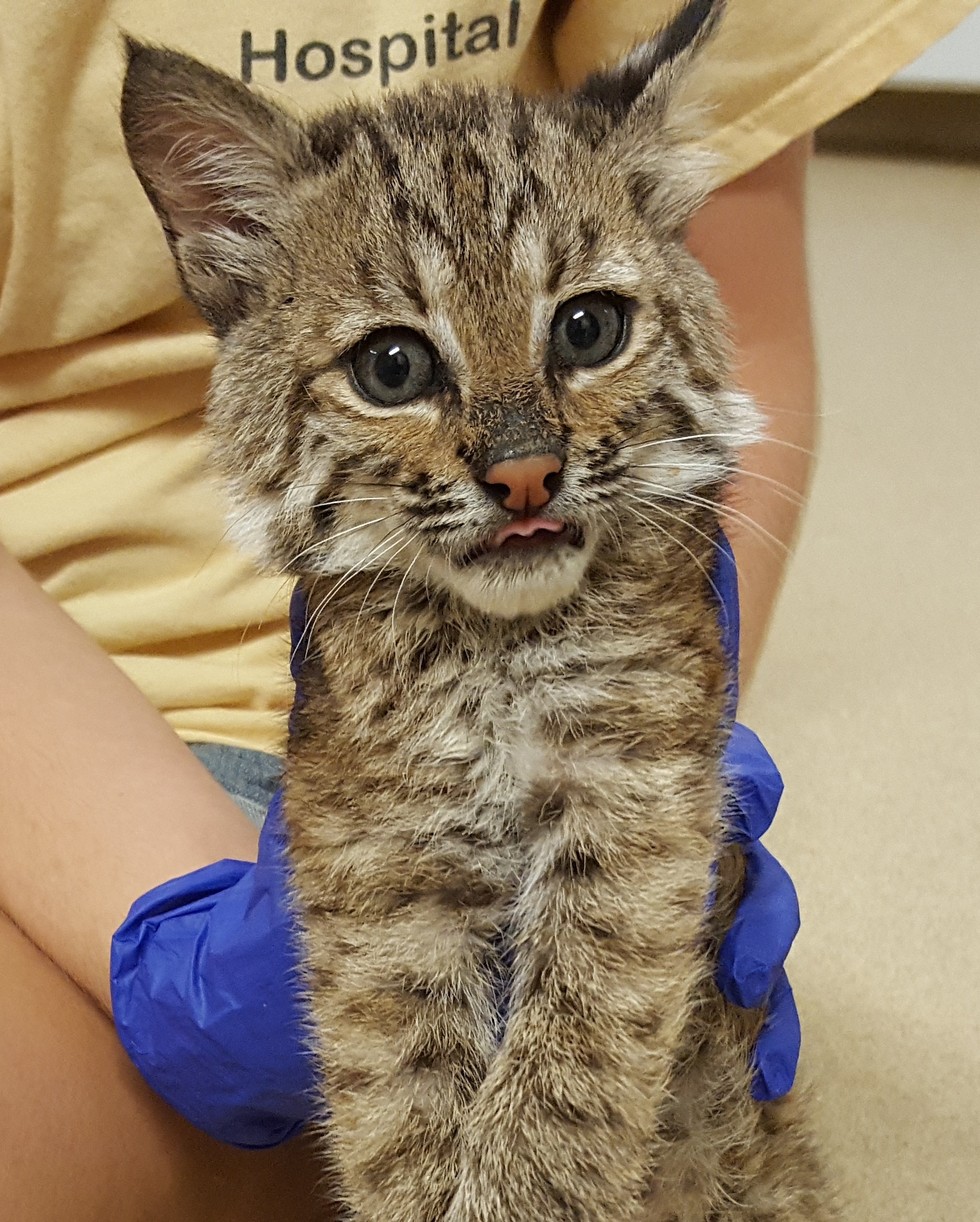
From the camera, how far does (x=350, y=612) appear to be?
1022mm

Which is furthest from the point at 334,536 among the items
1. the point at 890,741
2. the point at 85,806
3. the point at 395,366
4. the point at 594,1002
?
the point at 890,741

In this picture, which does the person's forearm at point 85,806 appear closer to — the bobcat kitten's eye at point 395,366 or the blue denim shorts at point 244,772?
the blue denim shorts at point 244,772

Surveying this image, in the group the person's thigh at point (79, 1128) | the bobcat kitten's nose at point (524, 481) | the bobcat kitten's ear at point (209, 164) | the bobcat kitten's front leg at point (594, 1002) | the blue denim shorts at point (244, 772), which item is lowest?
the person's thigh at point (79, 1128)

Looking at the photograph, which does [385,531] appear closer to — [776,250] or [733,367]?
[733,367]

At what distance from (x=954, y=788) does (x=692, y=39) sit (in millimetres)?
1712

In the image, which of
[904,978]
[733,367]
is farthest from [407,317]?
[904,978]

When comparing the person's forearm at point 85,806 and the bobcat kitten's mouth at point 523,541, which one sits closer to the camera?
the bobcat kitten's mouth at point 523,541

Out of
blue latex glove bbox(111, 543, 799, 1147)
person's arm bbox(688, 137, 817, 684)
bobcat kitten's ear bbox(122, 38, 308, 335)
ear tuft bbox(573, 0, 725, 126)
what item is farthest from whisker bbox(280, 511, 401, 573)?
person's arm bbox(688, 137, 817, 684)

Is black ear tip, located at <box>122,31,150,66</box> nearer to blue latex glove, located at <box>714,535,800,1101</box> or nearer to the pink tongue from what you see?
the pink tongue

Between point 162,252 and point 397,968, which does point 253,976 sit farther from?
point 162,252

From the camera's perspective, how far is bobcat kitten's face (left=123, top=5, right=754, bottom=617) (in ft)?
2.94

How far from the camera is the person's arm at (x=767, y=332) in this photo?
1.65 metres

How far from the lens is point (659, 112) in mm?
1059

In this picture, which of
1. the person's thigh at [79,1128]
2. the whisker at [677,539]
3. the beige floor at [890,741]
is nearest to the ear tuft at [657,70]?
the whisker at [677,539]
